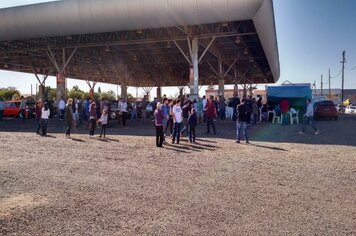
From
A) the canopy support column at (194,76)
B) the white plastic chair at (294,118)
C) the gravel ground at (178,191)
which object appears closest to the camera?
the gravel ground at (178,191)

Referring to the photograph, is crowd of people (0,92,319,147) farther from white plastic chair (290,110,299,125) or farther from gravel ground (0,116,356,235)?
gravel ground (0,116,356,235)

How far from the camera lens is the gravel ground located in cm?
493

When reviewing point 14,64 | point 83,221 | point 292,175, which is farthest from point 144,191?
point 14,64

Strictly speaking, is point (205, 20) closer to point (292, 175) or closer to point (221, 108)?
point (221, 108)

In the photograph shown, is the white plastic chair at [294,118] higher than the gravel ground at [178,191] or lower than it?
higher

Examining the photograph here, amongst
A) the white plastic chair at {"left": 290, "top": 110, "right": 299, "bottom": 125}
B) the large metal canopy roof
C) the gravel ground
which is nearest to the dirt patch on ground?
the gravel ground

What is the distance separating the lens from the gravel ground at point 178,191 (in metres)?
4.93

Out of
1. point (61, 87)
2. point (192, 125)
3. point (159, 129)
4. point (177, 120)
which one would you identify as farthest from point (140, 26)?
point (159, 129)

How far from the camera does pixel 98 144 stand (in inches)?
533

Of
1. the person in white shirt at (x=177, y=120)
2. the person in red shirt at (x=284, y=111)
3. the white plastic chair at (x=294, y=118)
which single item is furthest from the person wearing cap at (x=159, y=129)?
the white plastic chair at (x=294, y=118)

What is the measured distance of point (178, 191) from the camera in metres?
6.73

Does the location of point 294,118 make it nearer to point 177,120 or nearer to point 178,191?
point 177,120

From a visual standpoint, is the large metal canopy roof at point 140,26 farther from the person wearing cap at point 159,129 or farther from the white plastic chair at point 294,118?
the person wearing cap at point 159,129

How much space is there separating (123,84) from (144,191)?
40.7 metres
